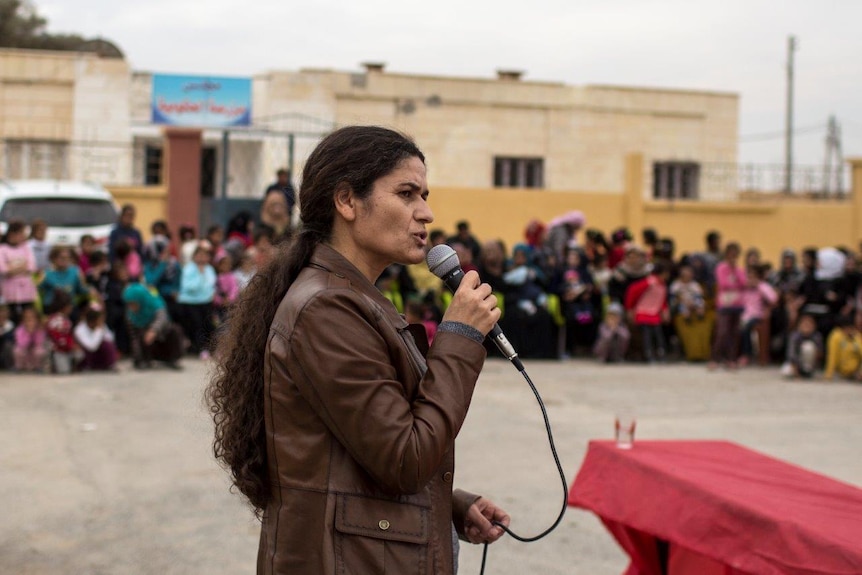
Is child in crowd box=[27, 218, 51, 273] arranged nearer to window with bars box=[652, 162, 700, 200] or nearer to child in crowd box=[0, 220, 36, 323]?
child in crowd box=[0, 220, 36, 323]

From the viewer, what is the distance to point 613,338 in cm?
1459

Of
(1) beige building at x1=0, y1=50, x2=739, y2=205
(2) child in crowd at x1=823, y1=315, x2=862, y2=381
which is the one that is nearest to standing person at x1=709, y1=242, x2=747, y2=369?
(2) child in crowd at x1=823, y1=315, x2=862, y2=381

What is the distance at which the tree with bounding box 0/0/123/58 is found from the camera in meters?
42.5

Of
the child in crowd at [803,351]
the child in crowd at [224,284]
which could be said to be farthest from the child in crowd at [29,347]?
the child in crowd at [803,351]

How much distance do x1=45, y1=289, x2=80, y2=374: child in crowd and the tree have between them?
3209 centimetres

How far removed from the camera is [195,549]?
6.21 meters

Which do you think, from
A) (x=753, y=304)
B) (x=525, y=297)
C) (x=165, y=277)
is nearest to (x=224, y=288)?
(x=165, y=277)

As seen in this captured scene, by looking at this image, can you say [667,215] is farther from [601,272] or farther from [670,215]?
[601,272]

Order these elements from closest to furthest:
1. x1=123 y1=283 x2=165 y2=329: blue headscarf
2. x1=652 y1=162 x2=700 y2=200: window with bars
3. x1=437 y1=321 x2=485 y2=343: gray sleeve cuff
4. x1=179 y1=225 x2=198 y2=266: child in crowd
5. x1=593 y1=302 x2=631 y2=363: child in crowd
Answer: x1=437 y1=321 x2=485 y2=343: gray sleeve cuff → x1=123 y1=283 x2=165 y2=329: blue headscarf → x1=179 y1=225 x2=198 y2=266: child in crowd → x1=593 y1=302 x2=631 y2=363: child in crowd → x1=652 y1=162 x2=700 y2=200: window with bars

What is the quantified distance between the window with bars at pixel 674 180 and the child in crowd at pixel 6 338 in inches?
892

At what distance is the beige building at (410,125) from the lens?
27.4 m

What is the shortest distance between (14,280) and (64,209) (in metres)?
4.65

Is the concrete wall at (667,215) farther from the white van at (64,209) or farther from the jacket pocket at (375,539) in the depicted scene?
the jacket pocket at (375,539)

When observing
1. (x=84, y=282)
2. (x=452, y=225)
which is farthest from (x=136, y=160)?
(x=84, y=282)
